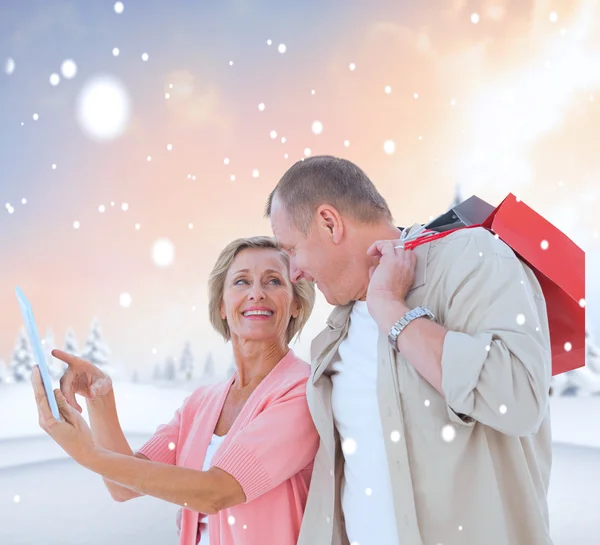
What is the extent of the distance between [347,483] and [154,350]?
14.4ft

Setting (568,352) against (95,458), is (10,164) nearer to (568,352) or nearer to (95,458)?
(95,458)

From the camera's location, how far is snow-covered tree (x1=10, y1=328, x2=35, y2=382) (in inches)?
194

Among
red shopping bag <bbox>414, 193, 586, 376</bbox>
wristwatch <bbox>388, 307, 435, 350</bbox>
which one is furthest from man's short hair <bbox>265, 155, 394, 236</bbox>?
wristwatch <bbox>388, 307, 435, 350</bbox>

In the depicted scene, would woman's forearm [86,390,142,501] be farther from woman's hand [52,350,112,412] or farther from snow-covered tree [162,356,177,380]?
snow-covered tree [162,356,177,380]

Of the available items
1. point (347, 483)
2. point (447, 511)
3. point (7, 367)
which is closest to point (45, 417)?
point (347, 483)

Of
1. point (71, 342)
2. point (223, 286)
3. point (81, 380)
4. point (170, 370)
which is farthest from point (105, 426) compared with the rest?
point (71, 342)

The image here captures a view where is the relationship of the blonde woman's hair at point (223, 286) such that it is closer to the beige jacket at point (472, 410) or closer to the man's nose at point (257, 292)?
the man's nose at point (257, 292)

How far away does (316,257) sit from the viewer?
1187mm

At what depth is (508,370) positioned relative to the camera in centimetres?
89

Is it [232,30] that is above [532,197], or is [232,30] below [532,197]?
above

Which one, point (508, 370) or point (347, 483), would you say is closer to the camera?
point (508, 370)

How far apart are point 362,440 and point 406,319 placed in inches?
10.2

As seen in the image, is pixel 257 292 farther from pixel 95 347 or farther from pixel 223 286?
pixel 95 347

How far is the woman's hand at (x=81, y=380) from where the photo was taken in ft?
4.33
